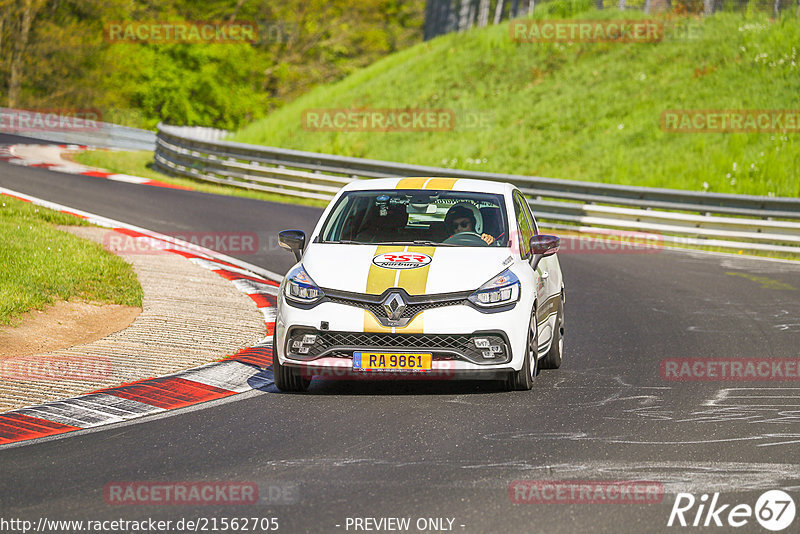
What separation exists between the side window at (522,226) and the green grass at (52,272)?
4.46 m

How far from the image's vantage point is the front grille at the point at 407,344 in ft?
26.0

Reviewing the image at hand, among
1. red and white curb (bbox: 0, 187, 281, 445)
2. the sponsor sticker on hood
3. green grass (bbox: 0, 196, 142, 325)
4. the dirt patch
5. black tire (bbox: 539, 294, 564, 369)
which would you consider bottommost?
the dirt patch

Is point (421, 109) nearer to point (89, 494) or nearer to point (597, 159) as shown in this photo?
point (597, 159)

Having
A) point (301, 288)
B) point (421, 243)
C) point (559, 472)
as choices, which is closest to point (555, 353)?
point (421, 243)

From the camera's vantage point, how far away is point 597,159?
91.4 feet

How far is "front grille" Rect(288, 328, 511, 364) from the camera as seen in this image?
792 centimetres

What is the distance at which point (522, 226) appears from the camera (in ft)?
31.1

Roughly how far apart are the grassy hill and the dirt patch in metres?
15.8

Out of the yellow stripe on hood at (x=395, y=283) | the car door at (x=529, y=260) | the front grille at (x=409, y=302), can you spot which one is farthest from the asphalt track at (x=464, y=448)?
the front grille at (x=409, y=302)

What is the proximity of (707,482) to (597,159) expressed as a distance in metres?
22.5

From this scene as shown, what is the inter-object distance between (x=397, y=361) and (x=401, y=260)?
2.90 feet

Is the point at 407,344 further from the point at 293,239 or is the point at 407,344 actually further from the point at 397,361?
the point at 293,239

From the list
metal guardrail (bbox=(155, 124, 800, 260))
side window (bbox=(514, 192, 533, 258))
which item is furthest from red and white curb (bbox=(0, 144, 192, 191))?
side window (bbox=(514, 192, 533, 258))

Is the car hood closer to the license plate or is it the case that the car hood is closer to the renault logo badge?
the renault logo badge
